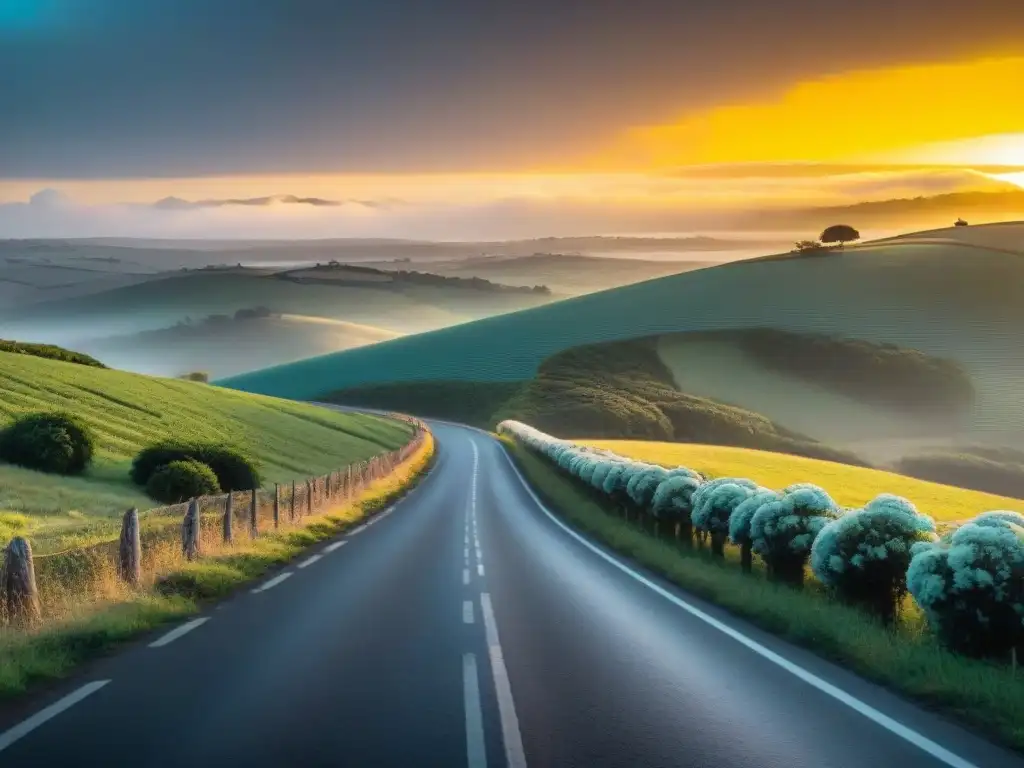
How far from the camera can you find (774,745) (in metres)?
9.23

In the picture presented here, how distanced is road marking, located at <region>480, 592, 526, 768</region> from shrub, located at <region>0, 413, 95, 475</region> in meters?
34.2

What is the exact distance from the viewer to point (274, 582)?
20125 millimetres

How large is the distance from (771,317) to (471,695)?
162083mm

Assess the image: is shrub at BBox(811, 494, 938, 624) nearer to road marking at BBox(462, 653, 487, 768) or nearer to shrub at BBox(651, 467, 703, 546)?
road marking at BBox(462, 653, 487, 768)

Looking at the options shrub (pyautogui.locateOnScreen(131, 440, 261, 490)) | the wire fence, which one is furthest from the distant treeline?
the wire fence

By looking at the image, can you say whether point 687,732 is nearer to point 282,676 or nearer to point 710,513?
point 282,676

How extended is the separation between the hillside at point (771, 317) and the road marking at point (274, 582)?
438 feet

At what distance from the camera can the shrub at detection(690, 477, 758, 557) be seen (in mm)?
22797

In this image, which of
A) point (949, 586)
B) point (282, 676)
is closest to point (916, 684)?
point (949, 586)

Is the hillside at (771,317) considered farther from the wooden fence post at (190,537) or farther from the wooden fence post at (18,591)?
the wooden fence post at (18,591)

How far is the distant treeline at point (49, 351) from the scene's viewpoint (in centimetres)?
8012

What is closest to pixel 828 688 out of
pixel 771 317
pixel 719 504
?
pixel 719 504

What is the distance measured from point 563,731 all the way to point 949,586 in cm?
518

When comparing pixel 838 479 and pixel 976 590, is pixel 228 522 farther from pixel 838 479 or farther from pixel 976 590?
pixel 838 479
